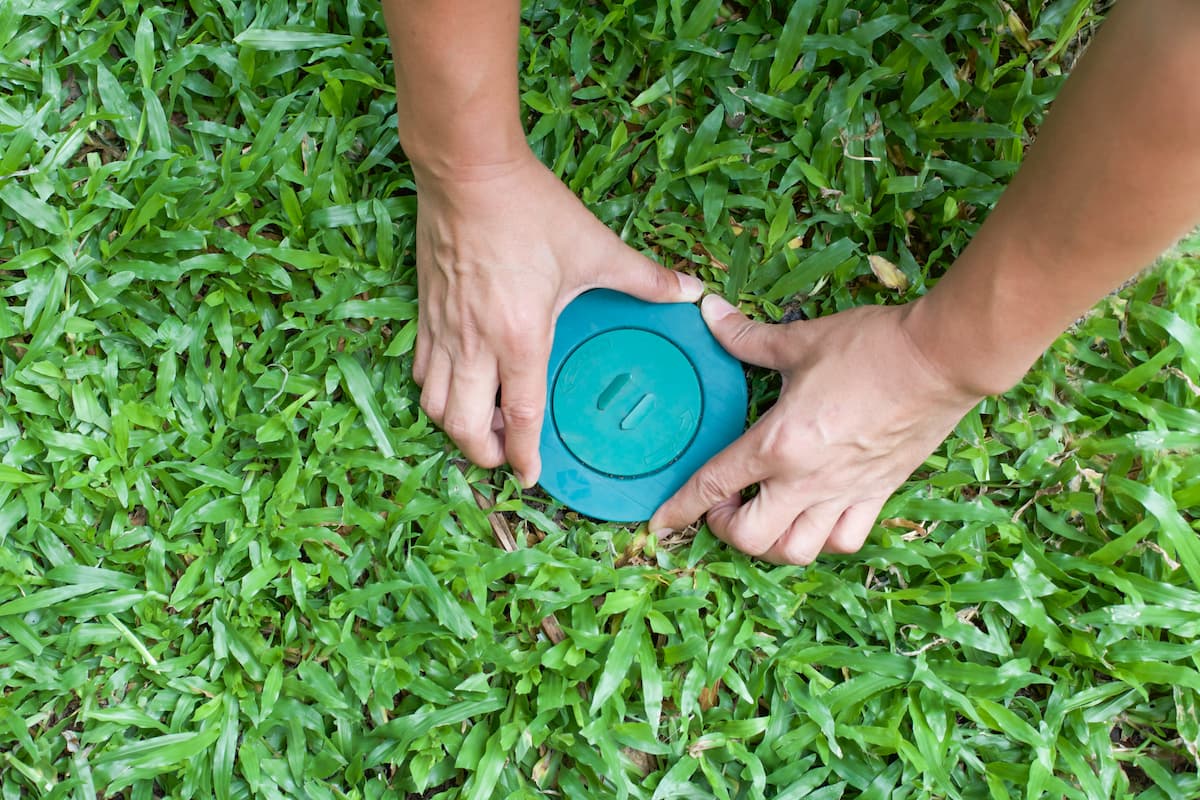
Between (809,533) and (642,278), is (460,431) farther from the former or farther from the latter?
(809,533)

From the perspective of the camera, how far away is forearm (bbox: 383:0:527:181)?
141 cm

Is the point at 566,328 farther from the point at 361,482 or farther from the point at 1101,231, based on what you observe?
the point at 1101,231

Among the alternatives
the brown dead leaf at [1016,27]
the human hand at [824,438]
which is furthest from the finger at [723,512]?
the brown dead leaf at [1016,27]

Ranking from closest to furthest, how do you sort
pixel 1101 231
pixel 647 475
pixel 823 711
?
pixel 1101 231 < pixel 823 711 < pixel 647 475

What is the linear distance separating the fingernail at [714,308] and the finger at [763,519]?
37 centimetres

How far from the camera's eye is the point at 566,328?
1.87 metres

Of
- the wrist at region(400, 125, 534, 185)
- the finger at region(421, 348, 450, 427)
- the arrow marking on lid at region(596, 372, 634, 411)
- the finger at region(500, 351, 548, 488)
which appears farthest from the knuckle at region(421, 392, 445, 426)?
the wrist at region(400, 125, 534, 185)

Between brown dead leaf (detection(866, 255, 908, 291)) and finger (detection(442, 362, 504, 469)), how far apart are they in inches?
32.5

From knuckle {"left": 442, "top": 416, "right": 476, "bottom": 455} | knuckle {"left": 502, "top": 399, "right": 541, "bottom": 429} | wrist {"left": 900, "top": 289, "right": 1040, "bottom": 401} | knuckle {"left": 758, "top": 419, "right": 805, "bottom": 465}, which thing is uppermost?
wrist {"left": 900, "top": 289, "right": 1040, "bottom": 401}

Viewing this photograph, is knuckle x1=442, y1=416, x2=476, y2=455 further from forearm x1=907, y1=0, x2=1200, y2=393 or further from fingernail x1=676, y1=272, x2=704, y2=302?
forearm x1=907, y1=0, x2=1200, y2=393

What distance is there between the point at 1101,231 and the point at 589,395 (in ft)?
3.23

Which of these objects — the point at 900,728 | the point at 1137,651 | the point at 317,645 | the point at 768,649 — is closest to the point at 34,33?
the point at 317,645

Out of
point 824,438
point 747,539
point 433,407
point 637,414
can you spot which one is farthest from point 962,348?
point 433,407

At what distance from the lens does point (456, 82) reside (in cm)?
148
